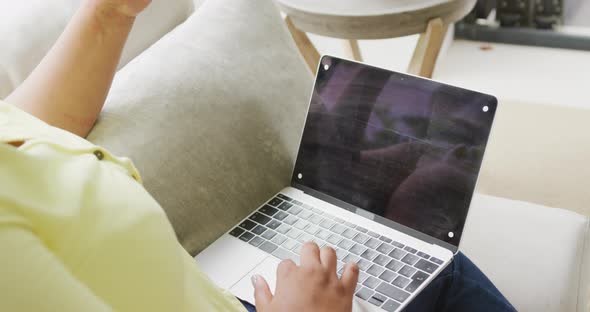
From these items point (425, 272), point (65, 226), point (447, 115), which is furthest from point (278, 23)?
point (65, 226)

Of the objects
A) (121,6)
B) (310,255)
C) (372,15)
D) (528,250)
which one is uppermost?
(121,6)

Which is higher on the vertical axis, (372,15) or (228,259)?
(372,15)

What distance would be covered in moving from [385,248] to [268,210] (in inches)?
7.1

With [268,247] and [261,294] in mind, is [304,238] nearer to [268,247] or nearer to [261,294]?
[268,247]

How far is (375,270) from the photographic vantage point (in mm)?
845

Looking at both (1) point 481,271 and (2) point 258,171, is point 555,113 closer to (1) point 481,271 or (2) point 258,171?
(1) point 481,271

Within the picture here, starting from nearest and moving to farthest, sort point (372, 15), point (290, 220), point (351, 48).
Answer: point (290, 220) → point (372, 15) → point (351, 48)

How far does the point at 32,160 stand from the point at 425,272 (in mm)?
489

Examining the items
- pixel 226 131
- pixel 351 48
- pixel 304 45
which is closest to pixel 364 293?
pixel 226 131

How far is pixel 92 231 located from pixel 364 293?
14.5 inches

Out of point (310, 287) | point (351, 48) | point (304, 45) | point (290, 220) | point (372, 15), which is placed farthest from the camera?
point (351, 48)

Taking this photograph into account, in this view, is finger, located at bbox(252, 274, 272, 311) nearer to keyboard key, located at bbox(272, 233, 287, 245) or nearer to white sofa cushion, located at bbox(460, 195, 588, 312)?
keyboard key, located at bbox(272, 233, 287, 245)

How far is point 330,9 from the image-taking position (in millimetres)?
1359

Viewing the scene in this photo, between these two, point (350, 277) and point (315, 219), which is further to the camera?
point (315, 219)
